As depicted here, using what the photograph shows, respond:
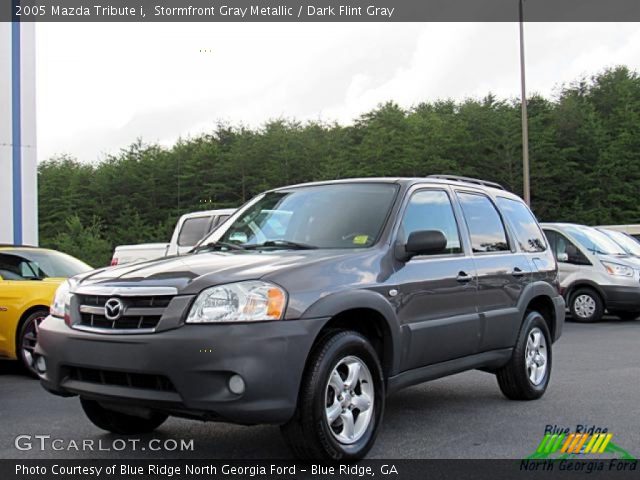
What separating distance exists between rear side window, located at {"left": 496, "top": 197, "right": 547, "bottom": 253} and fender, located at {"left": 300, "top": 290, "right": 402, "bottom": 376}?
7.44 feet

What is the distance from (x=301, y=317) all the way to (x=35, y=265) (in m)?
5.68

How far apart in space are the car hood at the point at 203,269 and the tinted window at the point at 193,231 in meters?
8.15

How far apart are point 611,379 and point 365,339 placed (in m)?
3.76

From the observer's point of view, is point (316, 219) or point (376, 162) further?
point (376, 162)

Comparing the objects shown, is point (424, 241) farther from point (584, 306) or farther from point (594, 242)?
point (594, 242)

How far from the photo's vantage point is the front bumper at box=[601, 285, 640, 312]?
519 inches

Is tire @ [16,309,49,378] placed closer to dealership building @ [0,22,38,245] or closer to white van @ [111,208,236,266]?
white van @ [111,208,236,266]

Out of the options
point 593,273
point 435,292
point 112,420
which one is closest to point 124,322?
point 112,420

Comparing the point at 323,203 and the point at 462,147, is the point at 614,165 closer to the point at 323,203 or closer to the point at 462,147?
the point at 462,147

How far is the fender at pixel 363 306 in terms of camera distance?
412 centimetres

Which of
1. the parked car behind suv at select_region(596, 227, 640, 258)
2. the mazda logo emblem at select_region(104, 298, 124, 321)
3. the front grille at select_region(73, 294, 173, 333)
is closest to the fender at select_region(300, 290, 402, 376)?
the front grille at select_region(73, 294, 173, 333)

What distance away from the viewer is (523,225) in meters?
6.78

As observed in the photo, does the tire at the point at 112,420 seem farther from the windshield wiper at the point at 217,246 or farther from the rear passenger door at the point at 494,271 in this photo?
the rear passenger door at the point at 494,271

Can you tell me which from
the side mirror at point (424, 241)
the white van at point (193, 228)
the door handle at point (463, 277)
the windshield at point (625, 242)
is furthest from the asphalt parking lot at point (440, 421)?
the windshield at point (625, 242)
